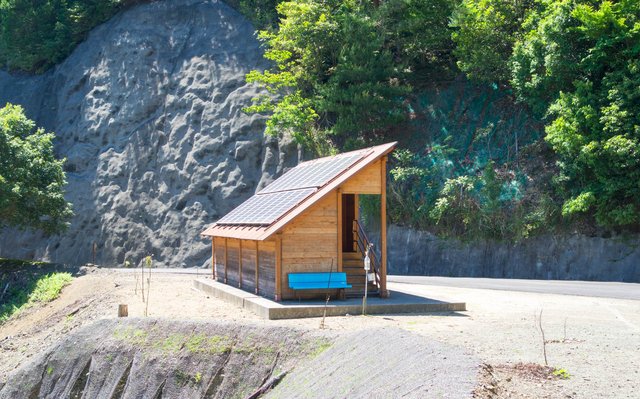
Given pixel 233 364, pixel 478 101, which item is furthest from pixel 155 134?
pixel 233 364

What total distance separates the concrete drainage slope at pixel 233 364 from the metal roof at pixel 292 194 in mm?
3346

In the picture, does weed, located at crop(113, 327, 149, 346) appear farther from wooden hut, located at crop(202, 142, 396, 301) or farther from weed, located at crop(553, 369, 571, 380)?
weed, located at crop(553, 369, 571, 380)

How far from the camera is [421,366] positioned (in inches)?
361

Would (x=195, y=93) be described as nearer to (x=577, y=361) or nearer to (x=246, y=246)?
(x=246, y=246)

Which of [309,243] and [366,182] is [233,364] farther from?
[366,182]

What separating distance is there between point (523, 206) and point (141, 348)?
16.7 m

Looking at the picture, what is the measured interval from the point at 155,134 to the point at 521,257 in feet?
73.4

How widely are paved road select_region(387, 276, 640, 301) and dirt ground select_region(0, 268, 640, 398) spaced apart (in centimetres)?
85

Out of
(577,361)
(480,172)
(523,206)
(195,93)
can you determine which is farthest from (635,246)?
(195,93)

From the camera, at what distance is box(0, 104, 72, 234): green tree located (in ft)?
97.6

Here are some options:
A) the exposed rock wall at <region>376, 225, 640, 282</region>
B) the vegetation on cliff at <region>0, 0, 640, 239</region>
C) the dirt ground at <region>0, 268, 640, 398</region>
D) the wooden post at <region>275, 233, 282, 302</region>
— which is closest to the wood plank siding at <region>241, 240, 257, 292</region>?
the dirt ground at <region>0, 268, 640, 398</region>

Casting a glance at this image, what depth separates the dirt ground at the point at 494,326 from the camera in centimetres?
903

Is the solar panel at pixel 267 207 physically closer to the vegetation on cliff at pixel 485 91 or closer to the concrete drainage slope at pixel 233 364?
the concrete drainage slope at pixel 233 364

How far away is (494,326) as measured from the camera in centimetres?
1363
